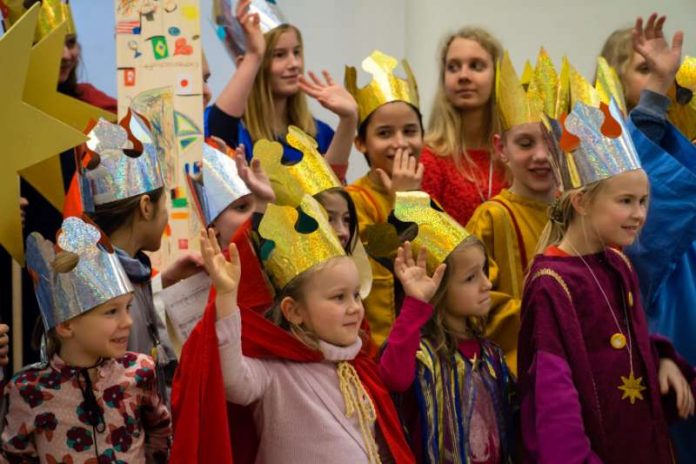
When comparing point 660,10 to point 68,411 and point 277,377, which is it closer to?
point 277,377

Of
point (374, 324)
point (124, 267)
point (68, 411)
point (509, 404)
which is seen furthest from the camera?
point (374, 324)

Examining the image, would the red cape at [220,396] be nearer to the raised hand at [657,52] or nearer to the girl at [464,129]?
the girl at [464,129]

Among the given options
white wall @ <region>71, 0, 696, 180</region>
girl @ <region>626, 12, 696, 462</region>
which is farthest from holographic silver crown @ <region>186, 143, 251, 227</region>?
white wall @ <region>71, 0, 696, 180</region>

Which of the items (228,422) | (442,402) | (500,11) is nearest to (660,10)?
(500,11)

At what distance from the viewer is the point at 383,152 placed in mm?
3746

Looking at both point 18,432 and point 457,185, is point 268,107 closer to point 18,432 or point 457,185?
point 457,185

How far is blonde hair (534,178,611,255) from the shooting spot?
321 cm

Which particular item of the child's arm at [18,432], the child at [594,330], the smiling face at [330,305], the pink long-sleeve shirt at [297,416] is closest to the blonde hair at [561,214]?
the child at [594,330]

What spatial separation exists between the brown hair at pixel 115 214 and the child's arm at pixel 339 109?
0.82 meters

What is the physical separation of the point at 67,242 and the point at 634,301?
4.73 ft

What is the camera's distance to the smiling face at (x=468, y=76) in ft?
13.3

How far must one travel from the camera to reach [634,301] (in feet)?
10.5

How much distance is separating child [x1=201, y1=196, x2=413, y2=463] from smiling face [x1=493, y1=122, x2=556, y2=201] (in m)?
0.89

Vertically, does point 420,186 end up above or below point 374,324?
above
